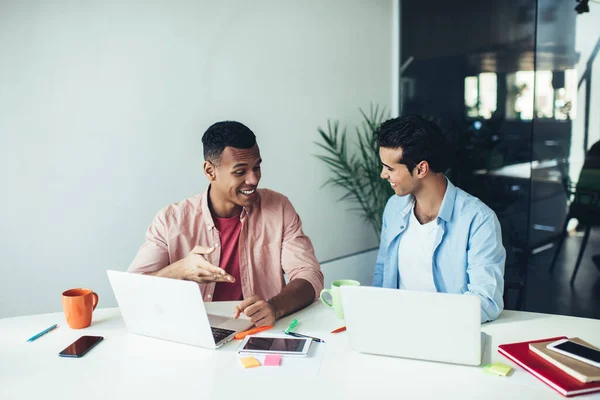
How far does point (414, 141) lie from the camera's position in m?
2.14

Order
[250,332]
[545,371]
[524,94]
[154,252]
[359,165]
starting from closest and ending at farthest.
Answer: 1. [545,371]
2. [250,332]
3. [154,252]
4. [524,94]
5. [359,165]

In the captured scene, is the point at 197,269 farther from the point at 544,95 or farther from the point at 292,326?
the point at 544,95

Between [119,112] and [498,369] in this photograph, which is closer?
[498,369]

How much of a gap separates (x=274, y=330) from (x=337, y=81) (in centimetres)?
269

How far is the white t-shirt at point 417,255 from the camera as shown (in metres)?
2.20

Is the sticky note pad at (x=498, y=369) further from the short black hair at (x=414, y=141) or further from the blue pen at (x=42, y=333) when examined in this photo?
the blue pen at (x=42, y=333)

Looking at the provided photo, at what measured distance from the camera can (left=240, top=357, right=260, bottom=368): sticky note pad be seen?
4.77ft

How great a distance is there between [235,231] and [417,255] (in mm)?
790

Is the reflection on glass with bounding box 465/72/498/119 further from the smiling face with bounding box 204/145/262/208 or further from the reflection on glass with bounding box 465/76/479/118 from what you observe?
the smiling face with bounding box 204/145/262/208

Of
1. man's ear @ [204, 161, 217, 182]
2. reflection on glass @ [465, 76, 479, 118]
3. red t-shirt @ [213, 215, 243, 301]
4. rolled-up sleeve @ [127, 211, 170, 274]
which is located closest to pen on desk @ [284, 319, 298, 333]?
red t-shirt @ [213, 215, 243, 301]

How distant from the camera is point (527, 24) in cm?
363

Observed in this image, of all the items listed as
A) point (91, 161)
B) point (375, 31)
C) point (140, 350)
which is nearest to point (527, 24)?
point (375, 31)

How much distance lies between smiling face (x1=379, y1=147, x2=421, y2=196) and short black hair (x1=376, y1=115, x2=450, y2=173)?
16 millimetres

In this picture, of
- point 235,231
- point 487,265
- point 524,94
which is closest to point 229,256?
point 235,231
